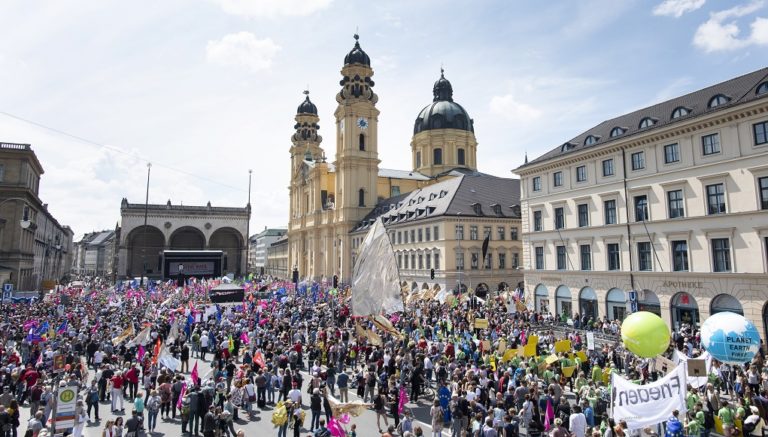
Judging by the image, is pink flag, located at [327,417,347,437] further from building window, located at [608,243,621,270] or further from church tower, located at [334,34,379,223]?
church tower, located at [334,34,379,223]

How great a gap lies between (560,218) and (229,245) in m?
83.1

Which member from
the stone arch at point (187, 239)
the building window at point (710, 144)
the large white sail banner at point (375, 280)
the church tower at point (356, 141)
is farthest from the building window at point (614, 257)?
the stone arch at point (187, 239)

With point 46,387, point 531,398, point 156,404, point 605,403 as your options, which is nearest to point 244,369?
point 156,404

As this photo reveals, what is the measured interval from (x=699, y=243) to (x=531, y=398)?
19.3 meters

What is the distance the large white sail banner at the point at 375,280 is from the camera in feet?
58.0

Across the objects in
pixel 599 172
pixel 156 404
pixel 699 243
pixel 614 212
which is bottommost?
pixel 156 404

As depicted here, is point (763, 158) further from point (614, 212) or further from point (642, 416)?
point (642, 416)

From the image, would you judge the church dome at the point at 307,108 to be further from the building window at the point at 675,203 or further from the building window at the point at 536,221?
the building window at the point at 675,203

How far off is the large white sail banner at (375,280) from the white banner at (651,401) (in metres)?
8.72

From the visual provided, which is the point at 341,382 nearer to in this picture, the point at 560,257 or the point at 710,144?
the point at 710,144

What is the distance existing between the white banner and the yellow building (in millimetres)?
61724

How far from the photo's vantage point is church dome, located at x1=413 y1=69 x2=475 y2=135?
83.2 metres

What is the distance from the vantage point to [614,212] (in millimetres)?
31625

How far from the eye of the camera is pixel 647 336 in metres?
13.5
